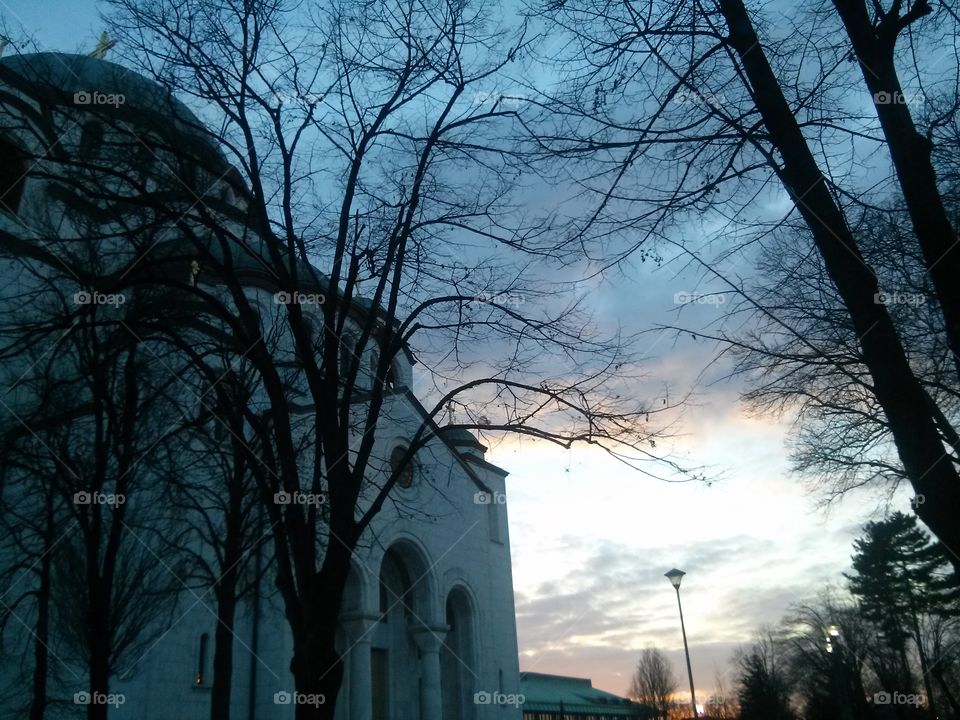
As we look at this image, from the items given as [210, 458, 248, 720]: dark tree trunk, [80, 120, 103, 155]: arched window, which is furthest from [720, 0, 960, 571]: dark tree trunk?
[210, 458, 248, 720]: dark tree trunk

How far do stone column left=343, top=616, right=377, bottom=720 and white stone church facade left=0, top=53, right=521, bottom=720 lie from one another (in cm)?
4

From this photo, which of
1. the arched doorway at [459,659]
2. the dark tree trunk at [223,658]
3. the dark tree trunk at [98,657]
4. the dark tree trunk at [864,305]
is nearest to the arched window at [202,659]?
the dark tree trunk at [223,658]

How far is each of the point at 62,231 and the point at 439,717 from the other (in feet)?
58.7

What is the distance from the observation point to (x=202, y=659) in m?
19.8

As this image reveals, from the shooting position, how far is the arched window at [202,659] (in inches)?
770

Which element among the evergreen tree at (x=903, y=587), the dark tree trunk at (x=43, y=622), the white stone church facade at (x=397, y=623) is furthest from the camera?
the evergreen tree at (x=903, y=587)

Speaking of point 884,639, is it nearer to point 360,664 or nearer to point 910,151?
point 360,664

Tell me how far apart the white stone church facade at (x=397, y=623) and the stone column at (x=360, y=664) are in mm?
35

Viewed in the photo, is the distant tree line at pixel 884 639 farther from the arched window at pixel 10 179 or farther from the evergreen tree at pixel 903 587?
the arched window at pixel 10 179

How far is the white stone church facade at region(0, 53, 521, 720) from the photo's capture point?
1889cm

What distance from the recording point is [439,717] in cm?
2416

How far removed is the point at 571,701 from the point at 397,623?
128 ft

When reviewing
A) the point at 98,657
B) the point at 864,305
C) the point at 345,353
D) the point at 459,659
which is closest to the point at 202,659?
the point at 98,657

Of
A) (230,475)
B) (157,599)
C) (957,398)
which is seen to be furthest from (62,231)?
(957,398)
